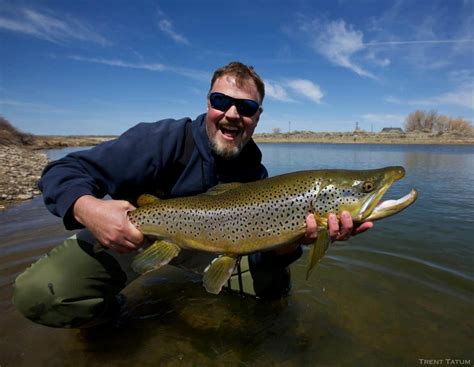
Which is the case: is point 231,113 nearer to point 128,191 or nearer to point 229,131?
point 229,131

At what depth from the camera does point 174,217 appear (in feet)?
10.1

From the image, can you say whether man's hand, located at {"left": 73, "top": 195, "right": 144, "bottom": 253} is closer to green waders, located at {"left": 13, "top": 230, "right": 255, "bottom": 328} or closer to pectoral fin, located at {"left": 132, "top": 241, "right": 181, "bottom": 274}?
pectoral fin, located at {"left": 132, "top": 241, "right": 181, "bottom": 274}

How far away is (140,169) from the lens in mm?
3363

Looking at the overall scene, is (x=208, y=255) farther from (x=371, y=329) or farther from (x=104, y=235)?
(x=371, y=329)

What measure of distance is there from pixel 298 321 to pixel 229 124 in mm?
2416

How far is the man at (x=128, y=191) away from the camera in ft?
9.41

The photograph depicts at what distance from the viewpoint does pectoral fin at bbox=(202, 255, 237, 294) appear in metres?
2.96

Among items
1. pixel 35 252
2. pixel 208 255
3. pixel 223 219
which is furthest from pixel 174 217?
pixel 35 252

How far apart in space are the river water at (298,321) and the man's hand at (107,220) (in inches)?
47.5

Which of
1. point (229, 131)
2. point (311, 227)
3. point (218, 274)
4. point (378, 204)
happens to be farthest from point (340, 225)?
point (229, 131)

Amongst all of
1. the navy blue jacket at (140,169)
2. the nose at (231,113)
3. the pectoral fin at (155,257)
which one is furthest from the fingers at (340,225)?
the nose at (231,113)

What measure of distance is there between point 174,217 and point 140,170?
2.21 feet

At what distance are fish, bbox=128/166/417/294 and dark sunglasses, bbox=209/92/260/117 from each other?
3.52 feet

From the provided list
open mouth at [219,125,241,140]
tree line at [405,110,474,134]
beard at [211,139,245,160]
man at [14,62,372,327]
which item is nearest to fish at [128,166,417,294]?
man at [14,62,372,327]
